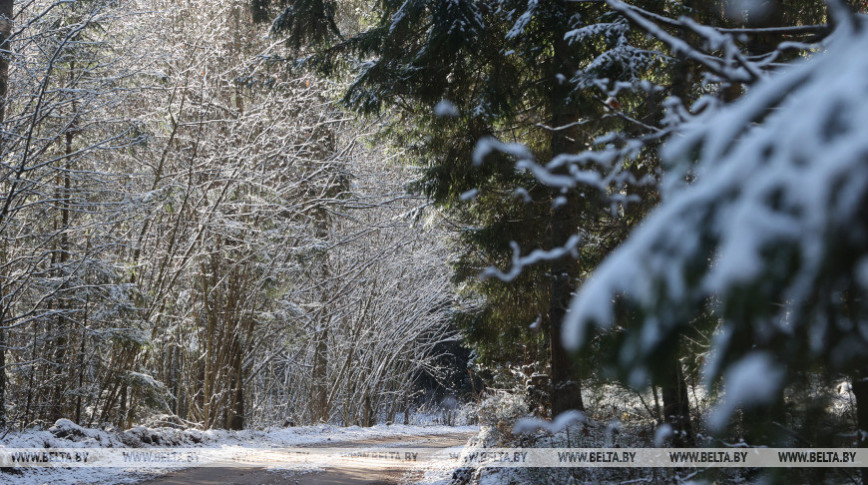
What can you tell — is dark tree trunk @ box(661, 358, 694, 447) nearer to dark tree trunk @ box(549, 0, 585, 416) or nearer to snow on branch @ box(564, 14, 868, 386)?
dark tree trunk @ box(549, 0, 585, 416)

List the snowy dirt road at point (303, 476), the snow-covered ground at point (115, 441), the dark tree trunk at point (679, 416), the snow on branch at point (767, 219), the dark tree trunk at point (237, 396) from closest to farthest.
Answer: the snow on branch at point (767, 219), the dark tree trunk at point (679, 416), the snow-covered ground at point (115, 441), the snowy dirt road at point (303, 476), the dark tree trunk at point (237, 396)

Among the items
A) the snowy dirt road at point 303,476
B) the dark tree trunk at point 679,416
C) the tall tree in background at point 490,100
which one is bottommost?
the snowy dirt road at point 303,476

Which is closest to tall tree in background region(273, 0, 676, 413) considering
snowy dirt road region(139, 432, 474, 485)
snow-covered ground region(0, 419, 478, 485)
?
snowy dirt road region(139, 432, 474, 485)

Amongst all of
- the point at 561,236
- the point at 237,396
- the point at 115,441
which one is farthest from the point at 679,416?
the point at 237,396

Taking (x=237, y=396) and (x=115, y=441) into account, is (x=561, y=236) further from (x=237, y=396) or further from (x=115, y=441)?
(x=237, y=396)

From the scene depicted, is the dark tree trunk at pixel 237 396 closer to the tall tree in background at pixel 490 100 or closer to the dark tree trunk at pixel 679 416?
the tall tree in background at pixel 490 100

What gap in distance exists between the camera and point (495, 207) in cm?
868

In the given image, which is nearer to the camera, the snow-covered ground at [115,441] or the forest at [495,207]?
the forest at [495,207]

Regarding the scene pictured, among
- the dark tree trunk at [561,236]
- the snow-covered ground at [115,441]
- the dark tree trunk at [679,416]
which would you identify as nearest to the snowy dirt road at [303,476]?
the snow-covered ground at [115,441]

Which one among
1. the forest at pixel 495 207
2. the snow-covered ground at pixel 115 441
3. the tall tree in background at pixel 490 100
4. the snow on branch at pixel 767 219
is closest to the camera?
the snow on branch at pixel 767 219

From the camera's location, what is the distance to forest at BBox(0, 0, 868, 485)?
1118 millimetres

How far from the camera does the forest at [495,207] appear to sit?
1118 millimetres

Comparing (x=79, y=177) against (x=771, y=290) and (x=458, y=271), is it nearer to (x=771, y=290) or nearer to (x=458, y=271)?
(x=458, y=271)

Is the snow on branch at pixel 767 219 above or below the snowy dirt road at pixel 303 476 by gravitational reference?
above
